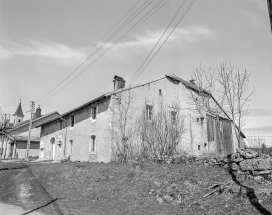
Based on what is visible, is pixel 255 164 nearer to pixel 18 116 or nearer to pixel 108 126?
pixel 108 126

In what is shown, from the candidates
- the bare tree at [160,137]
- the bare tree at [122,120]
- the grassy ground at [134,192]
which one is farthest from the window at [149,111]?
the grassy ground at [134,192]

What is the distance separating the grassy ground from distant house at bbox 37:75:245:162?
21.6 feet

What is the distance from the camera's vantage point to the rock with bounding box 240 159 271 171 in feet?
31.2

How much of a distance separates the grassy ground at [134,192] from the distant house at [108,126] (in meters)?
6.58

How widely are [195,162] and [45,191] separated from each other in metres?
8.18

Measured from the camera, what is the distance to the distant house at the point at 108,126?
21062 mm

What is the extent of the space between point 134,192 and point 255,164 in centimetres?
526

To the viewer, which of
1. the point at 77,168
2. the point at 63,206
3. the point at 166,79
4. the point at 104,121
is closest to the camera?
the point at 63,206

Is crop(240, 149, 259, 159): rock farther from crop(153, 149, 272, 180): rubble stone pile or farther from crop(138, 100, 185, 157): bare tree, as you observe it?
crop(138, 100, 185, 157): bare tree

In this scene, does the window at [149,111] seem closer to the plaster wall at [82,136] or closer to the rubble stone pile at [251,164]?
the plaster wall at [82,136]

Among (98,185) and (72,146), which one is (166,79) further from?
(98,185)

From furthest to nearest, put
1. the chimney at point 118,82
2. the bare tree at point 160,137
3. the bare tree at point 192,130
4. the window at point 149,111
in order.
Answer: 1. the chimney at point 118,82
2. the bare tree at point 192,130
3. the window at point 149,111
4. the bare tree at point 160,137

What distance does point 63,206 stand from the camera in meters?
9.29

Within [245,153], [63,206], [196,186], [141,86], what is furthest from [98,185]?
[141,86]
